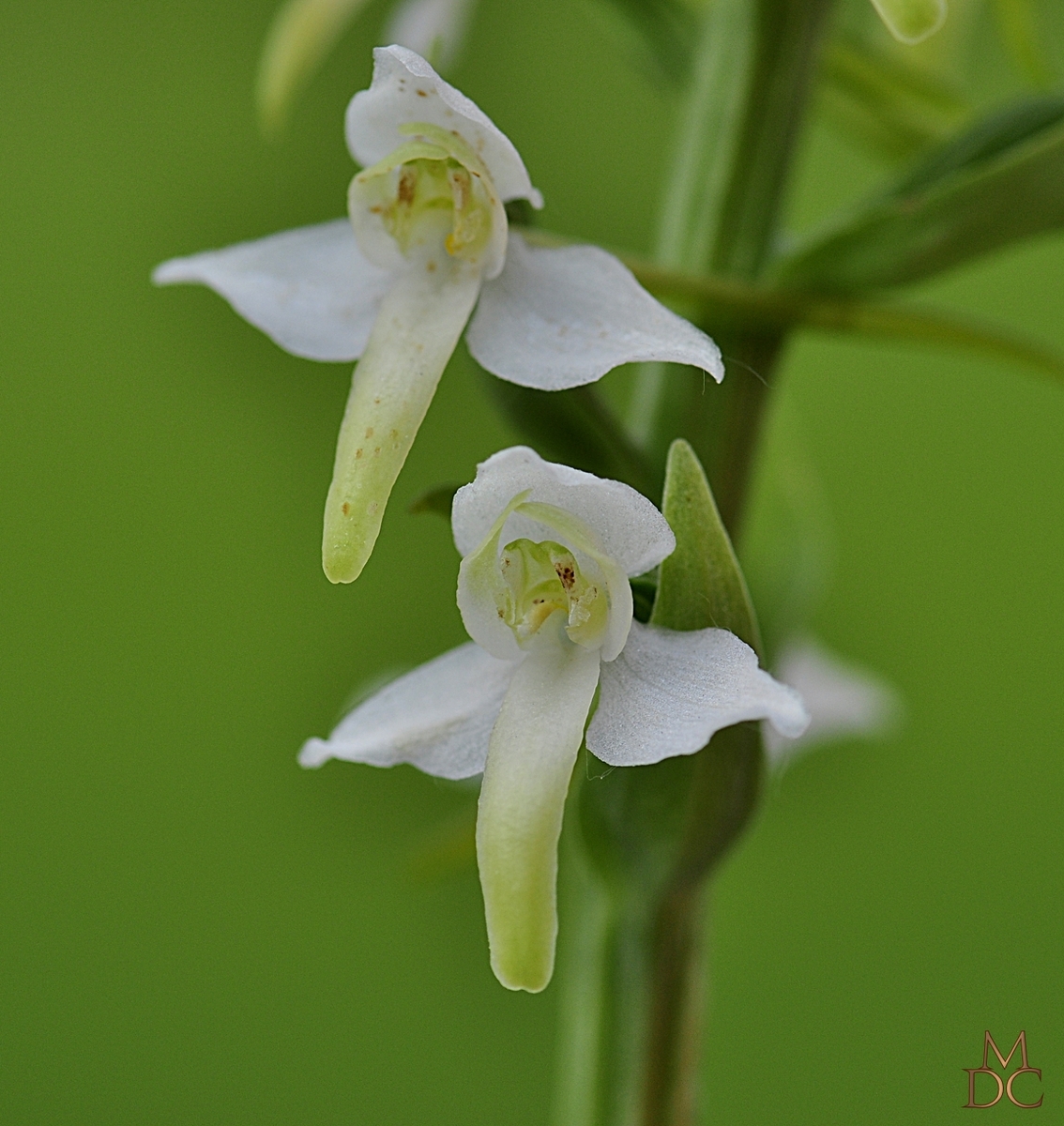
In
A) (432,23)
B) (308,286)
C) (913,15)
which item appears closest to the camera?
(913,15)

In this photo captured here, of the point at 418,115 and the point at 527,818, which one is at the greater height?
the point at 418,115

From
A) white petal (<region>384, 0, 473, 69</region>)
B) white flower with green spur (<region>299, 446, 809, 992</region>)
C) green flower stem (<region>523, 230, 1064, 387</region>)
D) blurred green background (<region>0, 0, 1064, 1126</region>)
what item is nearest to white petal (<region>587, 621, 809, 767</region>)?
white flower with green spur (<region>299, 446, 809, 992</region>)

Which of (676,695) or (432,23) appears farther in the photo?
(432,23)

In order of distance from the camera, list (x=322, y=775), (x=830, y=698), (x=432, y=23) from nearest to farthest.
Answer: (x=432, y=23) → (x=830, y=698) → (x=322, y=775)

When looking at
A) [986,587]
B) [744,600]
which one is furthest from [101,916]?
[744,600]

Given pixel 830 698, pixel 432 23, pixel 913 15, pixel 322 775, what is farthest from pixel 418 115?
pixel 322 775

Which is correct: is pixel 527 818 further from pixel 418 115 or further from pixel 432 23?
pixel 432 23

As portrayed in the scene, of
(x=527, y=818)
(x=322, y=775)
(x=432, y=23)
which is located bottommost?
(x=527, y=818)

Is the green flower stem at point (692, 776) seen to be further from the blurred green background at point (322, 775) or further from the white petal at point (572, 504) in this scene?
the blurred green background at point (322, 775)

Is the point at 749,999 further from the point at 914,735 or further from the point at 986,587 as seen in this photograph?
the point at 986,587

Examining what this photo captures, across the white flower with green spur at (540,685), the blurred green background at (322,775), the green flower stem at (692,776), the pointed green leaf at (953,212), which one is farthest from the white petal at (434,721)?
the blurred green background at (322,775)
